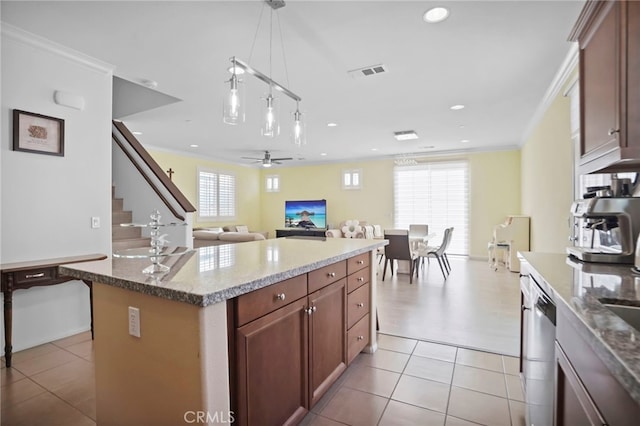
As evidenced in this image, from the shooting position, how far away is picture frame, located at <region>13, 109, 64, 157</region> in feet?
8.68

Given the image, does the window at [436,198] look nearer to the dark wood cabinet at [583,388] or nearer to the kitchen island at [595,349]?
the kitchen island at [595,349]

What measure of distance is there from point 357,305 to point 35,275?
256 cm

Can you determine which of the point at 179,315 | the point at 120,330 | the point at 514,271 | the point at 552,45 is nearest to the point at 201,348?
the point at 179,315

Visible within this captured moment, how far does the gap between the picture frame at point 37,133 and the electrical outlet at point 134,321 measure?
7.88ft

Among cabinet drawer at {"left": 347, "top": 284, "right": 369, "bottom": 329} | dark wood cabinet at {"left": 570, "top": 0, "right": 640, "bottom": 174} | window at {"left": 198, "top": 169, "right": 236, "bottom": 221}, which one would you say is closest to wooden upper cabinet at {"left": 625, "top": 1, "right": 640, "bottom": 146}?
dark wood cabinet at {"left": 570, "top": 0, "right": 640, "bottom": 174}

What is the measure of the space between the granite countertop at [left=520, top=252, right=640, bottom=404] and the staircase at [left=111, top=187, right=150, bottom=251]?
4.19 meters

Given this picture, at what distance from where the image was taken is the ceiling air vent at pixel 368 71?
318 cm

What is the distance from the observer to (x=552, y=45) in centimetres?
278

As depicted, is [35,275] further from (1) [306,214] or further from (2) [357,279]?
(1) [306,214]

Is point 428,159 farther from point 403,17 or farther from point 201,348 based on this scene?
point 201,348

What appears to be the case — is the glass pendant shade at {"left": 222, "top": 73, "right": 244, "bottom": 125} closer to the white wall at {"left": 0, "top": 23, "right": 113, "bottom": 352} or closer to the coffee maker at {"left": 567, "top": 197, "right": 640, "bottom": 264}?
the white wall at {"left": 0, "top": 23, "right": 113, "bottom": 352}

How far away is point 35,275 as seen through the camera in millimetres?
2502

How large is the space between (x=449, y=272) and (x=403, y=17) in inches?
189

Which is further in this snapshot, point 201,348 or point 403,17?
point 403,17
